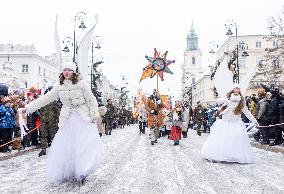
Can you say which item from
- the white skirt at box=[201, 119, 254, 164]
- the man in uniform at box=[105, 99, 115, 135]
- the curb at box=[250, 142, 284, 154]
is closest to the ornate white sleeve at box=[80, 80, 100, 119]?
the white skirt at box=[201, 119, 254, 164]

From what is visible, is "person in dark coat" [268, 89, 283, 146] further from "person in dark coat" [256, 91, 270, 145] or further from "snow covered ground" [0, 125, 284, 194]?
"snow covered ground" [0, 125, 284, 194]

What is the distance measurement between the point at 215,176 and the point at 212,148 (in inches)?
113

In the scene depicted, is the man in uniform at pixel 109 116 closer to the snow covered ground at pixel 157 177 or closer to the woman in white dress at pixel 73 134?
the snow covered ground at pixel 157 177

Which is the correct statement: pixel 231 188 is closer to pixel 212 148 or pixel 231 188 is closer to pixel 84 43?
pixel 84 43

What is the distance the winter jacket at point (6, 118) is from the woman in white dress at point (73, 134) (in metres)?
5.32

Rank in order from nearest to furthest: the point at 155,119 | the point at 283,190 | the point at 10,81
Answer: the point at 283,190 < the point at 155,119 < the point at 10,81

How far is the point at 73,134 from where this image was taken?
24.8 ft

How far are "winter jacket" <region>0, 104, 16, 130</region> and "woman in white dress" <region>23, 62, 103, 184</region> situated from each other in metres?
5.32

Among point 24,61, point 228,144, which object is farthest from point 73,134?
point 24,61

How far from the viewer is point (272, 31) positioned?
123 feet

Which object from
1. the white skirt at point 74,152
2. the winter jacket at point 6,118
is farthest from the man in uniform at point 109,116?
the white skirt at point 74,152

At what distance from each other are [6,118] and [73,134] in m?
5.79

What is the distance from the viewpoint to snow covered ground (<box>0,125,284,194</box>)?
6.87m

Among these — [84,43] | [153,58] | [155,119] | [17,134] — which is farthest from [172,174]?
[153,58]
